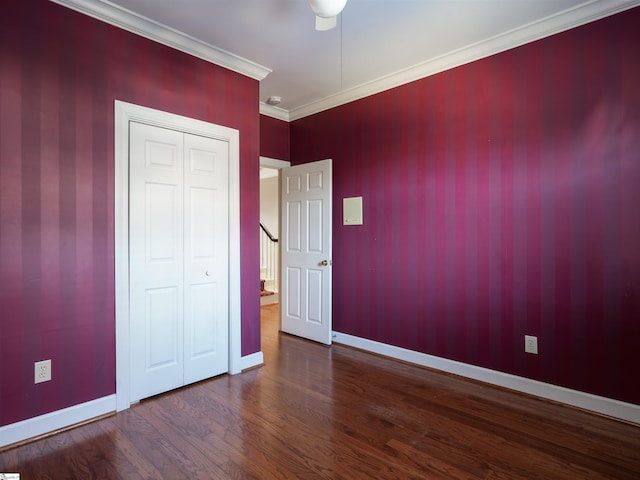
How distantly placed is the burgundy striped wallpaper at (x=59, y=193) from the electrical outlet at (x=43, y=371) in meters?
0.03

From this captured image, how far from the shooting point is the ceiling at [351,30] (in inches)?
96.0

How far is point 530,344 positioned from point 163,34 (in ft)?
12.5

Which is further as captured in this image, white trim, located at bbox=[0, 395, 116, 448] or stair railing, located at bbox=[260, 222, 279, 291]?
stair railing, located at bbox=[260, 222, 279, 291]

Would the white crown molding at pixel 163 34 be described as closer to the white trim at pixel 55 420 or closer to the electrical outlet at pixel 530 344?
the white trim at pixel 55 420

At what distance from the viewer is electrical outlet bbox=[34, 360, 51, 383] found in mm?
2189

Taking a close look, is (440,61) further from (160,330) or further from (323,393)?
(160,330)

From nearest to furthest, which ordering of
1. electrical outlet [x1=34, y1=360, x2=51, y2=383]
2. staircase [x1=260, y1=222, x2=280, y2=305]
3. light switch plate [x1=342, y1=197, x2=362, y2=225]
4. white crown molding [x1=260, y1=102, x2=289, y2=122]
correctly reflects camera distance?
electrical outlet [x1=34, y1=360, x2=51, y2=383] < light switch plate [x1=342, y1=197, x2=362, y2=225] < white crown molding [x1=260, y1=102, x2=289, y2=122] < staircase [x1=260, y1=222, x2=280, y2=305]

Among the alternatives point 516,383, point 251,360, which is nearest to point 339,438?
point 251,360

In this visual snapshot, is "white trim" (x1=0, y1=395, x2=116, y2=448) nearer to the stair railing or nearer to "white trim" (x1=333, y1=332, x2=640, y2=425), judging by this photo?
"white trim" (x1=333, y1=332, x2=640, y2=425)

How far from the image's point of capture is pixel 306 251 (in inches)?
167

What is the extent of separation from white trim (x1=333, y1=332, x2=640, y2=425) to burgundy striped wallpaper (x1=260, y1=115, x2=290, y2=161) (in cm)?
254

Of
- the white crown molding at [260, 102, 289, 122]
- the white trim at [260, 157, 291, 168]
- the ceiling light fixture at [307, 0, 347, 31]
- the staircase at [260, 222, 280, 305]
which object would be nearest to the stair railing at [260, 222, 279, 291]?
the staircase at [260, 222, 280, 305]

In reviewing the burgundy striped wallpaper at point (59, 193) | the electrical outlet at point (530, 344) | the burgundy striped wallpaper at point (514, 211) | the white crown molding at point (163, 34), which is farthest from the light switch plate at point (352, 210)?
the burgundy striped wallpaper at point (59, 193)

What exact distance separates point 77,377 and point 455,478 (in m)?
2.45
